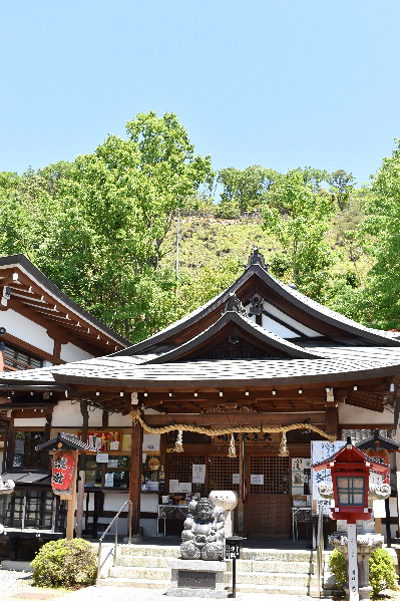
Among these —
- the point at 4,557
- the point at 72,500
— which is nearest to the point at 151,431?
the point at 72,500

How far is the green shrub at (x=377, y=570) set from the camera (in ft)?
37.3

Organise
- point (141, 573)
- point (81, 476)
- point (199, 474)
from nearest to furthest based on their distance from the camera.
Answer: point (141, 573), point (81, 476), point (199, 474)

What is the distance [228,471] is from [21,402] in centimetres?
588

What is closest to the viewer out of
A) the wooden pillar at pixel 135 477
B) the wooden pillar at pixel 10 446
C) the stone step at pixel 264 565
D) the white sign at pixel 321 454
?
the stone step at pixel 264 565

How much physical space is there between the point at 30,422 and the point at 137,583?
664 centimetres

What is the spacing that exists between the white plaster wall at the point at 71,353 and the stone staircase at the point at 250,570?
395 inches

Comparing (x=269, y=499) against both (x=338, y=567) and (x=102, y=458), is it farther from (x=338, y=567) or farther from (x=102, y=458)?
(x=338, y=567)

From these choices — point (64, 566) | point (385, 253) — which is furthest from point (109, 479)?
point (385, 253)

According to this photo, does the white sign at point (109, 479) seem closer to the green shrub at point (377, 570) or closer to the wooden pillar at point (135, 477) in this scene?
the wooden pillar at point (135, 477)

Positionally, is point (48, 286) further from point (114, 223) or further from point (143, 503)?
point (114, 223)

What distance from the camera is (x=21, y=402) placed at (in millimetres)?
17234

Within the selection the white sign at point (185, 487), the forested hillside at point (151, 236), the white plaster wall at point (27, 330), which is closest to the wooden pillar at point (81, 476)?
the white sign at point (185, 487)

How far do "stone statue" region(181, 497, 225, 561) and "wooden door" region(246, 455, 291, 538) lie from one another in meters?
4.39

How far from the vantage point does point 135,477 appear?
14703 mm
